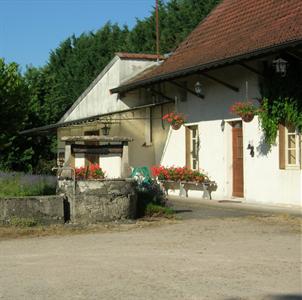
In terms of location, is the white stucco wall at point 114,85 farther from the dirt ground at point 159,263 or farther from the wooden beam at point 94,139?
the dirt ground at point 159,263

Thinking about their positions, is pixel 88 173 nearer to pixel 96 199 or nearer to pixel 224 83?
pixel 96 199

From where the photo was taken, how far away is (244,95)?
16.7 meters

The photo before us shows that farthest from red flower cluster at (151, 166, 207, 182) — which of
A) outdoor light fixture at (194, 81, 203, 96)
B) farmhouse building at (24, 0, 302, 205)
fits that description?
outdoor light fixture at (194, 81, 203, 96)

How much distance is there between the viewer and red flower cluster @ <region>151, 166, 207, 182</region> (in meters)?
18.8

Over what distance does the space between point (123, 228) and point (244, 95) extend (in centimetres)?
680

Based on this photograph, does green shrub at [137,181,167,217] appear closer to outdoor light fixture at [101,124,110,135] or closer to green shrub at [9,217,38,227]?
green shrub at [9,217,38,227]

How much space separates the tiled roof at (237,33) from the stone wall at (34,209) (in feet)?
19.7

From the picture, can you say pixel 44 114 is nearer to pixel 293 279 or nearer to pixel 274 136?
pixel 274 136

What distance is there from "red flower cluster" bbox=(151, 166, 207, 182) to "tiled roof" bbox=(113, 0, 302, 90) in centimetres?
292

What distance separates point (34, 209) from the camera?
11.4 meters

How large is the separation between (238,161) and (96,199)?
22.3 ft

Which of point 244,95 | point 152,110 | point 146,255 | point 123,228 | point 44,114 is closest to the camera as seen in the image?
point 146,255

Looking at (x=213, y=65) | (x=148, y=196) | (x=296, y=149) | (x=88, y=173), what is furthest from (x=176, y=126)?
(x=88, y=173)

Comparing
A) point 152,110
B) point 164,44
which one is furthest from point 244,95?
point 164,44
